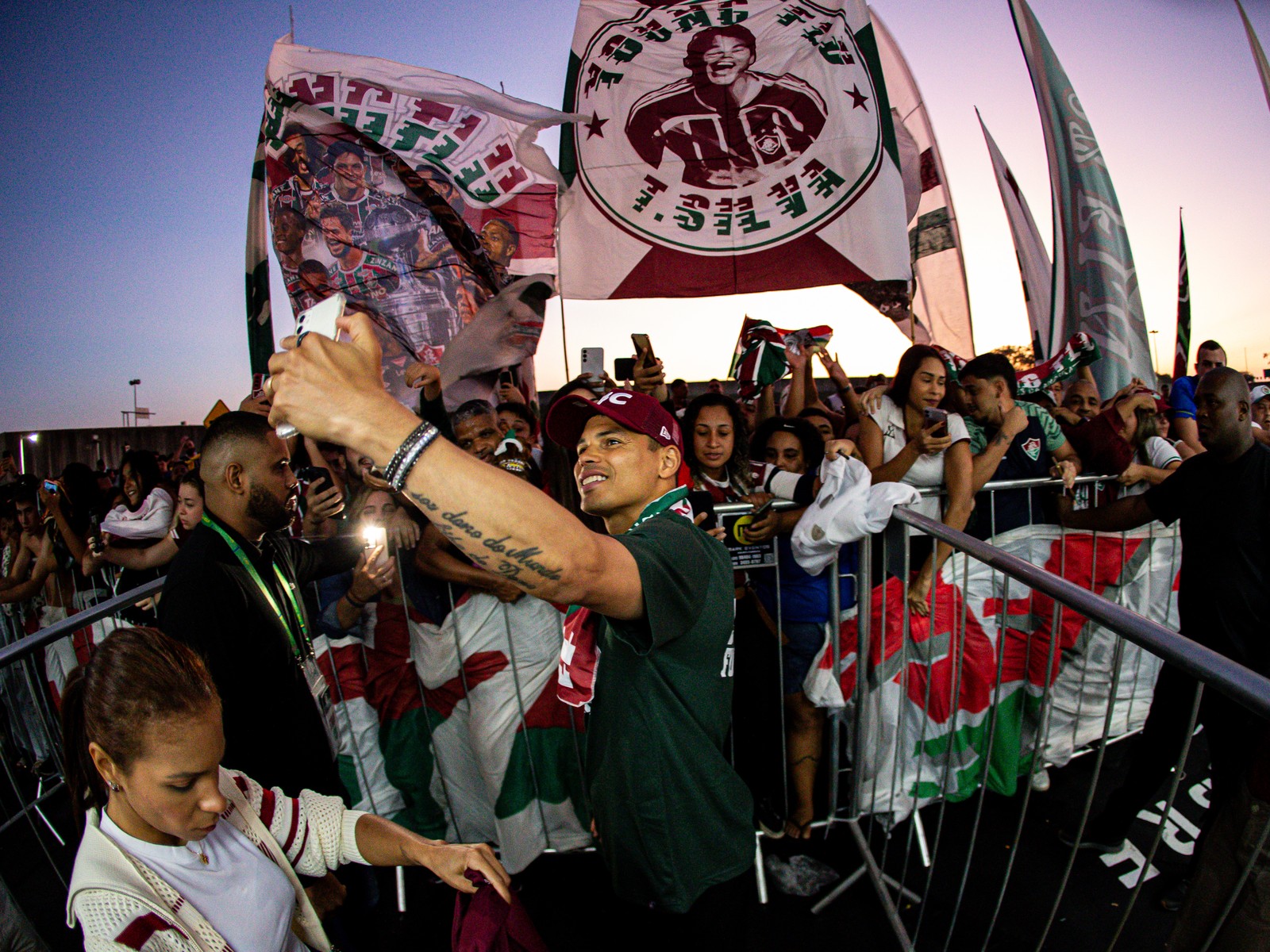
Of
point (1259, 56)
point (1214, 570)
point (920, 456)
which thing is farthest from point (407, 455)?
point (1259, 56)

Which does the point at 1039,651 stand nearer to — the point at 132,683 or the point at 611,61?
the point at 132,683

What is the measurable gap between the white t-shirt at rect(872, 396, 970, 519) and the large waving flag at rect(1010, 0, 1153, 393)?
6.17 m

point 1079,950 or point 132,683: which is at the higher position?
point 132,683

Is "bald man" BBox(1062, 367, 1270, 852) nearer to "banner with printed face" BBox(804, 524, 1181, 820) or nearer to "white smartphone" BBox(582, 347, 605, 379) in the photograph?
"banner with printed face" BBox(804, 524, 1181, 820)

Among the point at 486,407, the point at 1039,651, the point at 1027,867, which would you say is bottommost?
the point at 1027,867

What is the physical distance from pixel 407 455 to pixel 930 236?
1016 cm

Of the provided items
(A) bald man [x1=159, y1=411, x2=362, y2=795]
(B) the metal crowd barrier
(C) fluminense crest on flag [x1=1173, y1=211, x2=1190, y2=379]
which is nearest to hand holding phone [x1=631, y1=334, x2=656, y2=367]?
(B) the metal crowd barrier

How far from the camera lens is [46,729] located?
2.63m

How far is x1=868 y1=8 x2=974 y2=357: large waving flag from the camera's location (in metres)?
8.98

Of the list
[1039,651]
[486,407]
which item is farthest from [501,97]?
[1039,651]

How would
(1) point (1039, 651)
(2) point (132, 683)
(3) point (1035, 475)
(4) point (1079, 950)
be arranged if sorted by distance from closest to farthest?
(2) point (132, 683) < (4) point (1079, 950) < (1) point (1039, 651) < (3) point (1035, 475)

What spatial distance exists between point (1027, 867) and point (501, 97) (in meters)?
5.44

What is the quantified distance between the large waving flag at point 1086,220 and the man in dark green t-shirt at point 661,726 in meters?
8.74

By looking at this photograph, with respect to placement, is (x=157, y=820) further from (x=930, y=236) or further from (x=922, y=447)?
(x=930, y=236)
